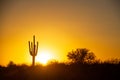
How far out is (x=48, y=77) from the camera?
1956cm

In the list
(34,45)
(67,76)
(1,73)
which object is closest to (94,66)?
(67,76)

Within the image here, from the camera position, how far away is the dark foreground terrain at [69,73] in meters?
18.2

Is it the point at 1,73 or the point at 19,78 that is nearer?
the point at 19,78

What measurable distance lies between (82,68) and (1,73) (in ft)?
18.5

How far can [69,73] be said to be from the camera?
1952 cm

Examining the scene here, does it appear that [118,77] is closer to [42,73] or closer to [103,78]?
[103,78]

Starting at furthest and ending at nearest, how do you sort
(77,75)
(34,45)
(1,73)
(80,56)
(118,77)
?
(80,56), (34,45), (1,73), (77,75), (118,77)

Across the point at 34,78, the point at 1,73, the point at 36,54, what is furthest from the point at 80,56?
the point at 34,78

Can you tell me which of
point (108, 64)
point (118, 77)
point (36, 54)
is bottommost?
point (118, 77)

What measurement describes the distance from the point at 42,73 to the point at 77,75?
2.55m

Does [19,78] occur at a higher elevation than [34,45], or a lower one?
lower

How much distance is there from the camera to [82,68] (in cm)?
2020

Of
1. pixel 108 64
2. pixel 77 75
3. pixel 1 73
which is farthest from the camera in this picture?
pixel 1 73

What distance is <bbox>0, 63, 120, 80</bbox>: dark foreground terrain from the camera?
18219mm
